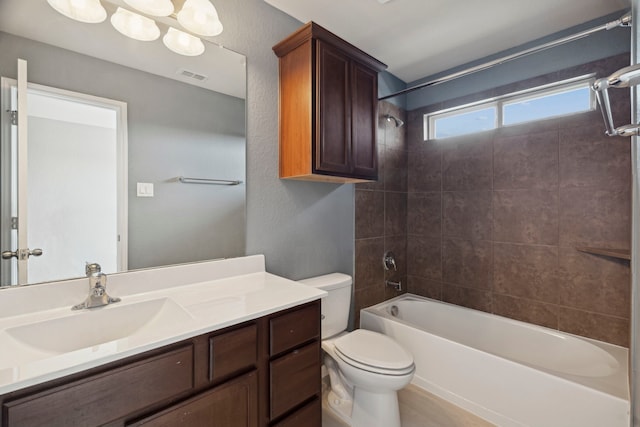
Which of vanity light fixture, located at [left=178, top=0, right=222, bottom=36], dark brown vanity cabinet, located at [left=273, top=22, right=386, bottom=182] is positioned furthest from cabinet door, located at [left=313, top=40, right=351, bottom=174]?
vanity light fixture, located at [left=178, top=0, right=222, bottom=36]

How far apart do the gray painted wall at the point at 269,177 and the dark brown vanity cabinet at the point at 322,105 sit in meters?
0.09

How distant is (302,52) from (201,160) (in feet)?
2.75

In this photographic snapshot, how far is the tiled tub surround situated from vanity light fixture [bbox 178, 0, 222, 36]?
1.54 meters

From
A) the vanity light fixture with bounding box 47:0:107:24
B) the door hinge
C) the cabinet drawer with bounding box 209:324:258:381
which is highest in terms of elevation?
the vanity light fixture with bounding box 47:0:107:24

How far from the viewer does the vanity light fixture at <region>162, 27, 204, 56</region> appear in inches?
53.9

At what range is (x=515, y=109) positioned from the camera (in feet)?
7.47

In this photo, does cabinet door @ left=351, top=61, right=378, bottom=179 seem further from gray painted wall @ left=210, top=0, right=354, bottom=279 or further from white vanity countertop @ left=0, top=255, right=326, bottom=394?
white vanity countertop @ left=0, top=255, right=326, bottom=394

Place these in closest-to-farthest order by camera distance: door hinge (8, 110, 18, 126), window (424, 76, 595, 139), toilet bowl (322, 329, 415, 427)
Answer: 1. door hinge (8, 110, 18, 126)
2. toilet bowl (322, 329, 415, 427)
3. window (424, 76, 595, 139)

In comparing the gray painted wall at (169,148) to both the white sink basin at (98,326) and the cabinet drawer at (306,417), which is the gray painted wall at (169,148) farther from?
the cabinet drawer at (306,417)

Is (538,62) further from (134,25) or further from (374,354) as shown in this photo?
(134,25)

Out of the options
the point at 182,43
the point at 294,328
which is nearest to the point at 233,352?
the point at 294,328

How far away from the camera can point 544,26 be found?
1941mm

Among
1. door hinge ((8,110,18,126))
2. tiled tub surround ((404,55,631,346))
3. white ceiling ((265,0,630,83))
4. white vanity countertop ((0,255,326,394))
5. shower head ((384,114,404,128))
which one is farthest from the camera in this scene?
shower head ((384,114,404,128))

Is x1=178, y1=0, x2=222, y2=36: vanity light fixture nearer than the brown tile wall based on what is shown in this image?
Yes
